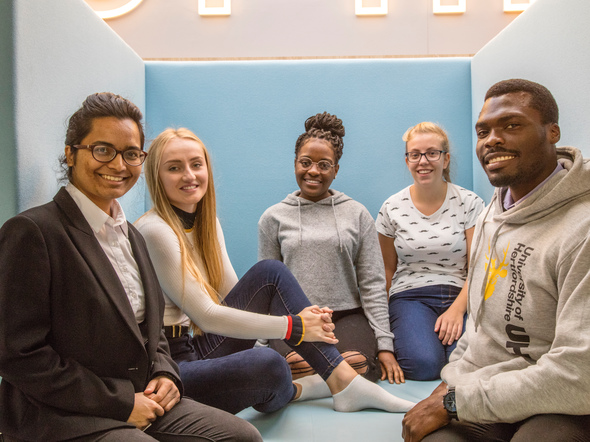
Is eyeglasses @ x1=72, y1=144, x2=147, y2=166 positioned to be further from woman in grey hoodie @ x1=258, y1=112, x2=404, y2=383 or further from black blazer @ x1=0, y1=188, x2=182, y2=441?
woman in grey hoodie @ x1=258, y1=112, x2=404, y2=383

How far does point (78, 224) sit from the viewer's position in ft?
3.94

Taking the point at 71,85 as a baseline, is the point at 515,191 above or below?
below

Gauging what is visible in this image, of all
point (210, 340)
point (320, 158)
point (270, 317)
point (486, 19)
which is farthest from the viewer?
point (486, 19)

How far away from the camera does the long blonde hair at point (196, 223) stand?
65.9 inches

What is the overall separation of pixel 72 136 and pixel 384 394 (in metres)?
1.25

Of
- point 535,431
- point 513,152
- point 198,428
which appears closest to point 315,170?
point 513,152

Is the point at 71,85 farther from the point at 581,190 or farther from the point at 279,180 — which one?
the point at 581,190

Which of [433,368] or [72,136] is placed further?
[433,368]

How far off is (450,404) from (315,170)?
119 centimetres

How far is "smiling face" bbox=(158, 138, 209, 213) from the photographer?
1.72 metres

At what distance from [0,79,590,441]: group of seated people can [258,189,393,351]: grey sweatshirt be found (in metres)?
0.15

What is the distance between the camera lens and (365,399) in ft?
5.42

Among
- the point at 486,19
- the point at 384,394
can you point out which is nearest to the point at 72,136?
the point at 384,394

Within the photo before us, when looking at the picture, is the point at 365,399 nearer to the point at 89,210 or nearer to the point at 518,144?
the point at 518,144
